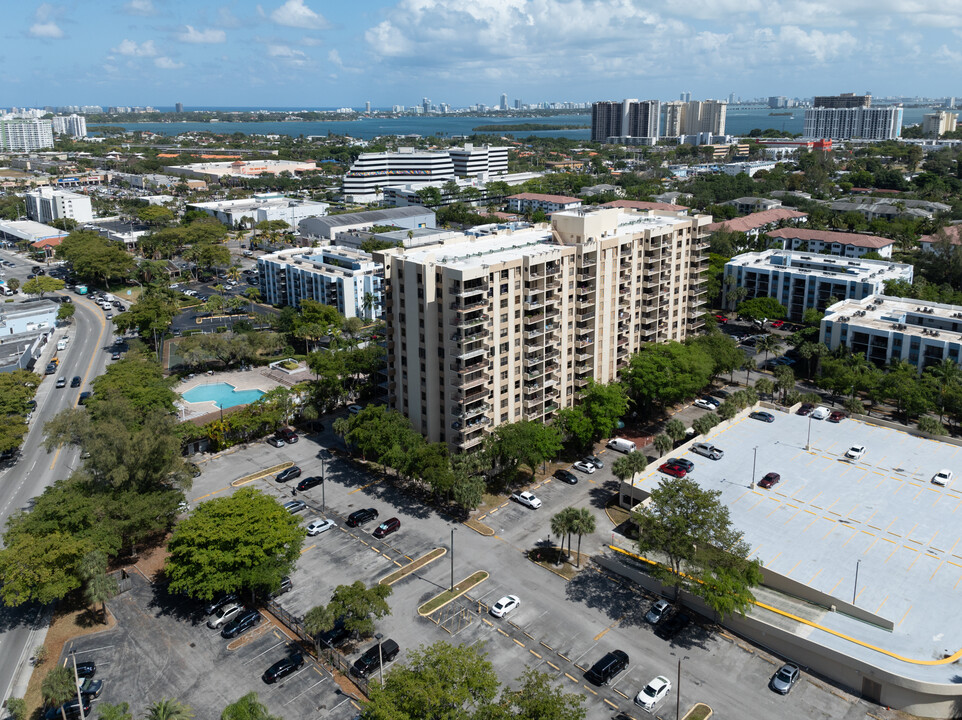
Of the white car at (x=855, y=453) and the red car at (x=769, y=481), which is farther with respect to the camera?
the white car at (x=855, y=453)

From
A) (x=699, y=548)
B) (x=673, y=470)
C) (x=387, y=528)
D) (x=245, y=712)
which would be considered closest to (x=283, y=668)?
(x=245, y=712)

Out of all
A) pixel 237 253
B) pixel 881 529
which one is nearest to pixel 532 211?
pixel 237 253

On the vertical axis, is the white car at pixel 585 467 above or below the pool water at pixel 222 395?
below

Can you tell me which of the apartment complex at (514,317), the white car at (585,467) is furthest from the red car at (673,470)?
the apartment complex at (514,317)

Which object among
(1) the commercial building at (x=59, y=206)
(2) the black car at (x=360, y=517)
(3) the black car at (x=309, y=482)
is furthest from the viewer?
(1) the commercial building at (x=59, y=206)

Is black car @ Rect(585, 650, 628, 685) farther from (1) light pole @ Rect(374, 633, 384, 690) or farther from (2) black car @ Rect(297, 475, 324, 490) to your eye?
(2) black car @ Rect(297, 475, 324, 490)

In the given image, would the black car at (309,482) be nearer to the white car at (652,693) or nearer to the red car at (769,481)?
the white car at (652,693)

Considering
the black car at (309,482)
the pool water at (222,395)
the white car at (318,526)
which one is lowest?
the white car at (318,526)
